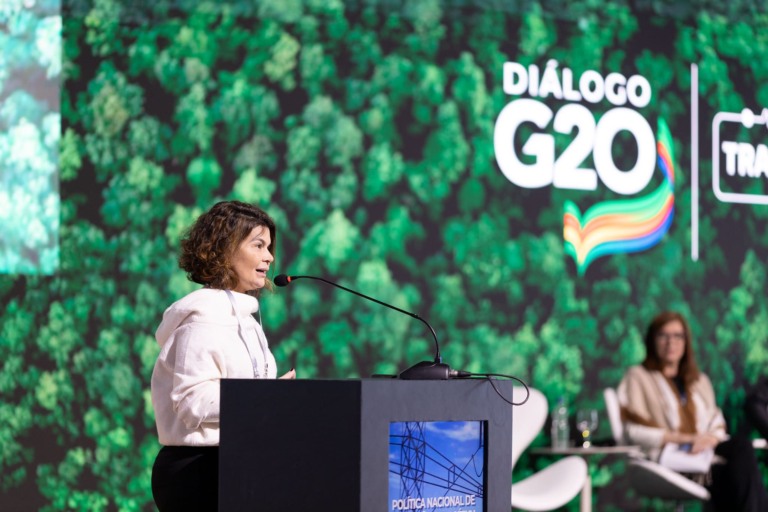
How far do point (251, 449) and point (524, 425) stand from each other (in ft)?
14.5

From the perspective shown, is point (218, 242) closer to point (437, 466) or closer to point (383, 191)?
point (437, 466)

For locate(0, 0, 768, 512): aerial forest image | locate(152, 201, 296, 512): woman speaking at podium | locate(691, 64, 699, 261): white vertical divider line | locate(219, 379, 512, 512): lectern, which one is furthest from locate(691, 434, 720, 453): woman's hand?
locate(219, 379, 512, 512): lectern

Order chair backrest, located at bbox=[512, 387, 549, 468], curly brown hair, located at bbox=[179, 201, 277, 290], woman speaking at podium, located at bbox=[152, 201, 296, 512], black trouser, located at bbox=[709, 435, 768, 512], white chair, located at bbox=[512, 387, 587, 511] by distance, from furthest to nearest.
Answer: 1. black trouser, located at bbox=[709, 435, 768, 512]
2. chair backrest, located at bbox=[512, 387, 549, 468]
3. white chair, located at bbox=[512, 387, 587, 511]
4. curly brown hair, located at bbox=[179, 201, 277, 290]
5. woman speaking at podium, located at bbox=[152, 201, 296, 512]

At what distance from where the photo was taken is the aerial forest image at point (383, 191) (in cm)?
600

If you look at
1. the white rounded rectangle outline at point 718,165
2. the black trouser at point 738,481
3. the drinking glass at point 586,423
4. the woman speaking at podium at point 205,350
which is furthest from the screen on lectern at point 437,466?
the white rounded rectangle outline at point 718,165

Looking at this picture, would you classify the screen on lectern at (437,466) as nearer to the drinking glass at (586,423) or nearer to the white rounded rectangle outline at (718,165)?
the drinking glass at (586,423)

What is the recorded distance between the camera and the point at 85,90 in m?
6.06

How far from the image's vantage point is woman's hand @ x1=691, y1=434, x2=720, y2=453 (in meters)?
6.79

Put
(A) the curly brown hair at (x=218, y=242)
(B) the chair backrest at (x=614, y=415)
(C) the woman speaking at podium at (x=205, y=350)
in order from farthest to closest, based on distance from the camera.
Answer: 1. (B) the chair backrest at (x=614, y=415)
2. (A) the curly brown hair at (x=218, y=242)
3. (C) the woman speaking at podium at (x=205, y=350)

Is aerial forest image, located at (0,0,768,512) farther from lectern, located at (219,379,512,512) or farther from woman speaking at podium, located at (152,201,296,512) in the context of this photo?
lectern, located at (219,379,512,512)

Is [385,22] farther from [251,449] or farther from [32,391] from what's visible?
[251,449]

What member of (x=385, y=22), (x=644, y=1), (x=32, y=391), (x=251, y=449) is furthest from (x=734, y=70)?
(x=251, y=449)

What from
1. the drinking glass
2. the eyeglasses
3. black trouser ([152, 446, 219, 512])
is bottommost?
the drinking glass

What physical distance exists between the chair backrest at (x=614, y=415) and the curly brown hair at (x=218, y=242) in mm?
4307
